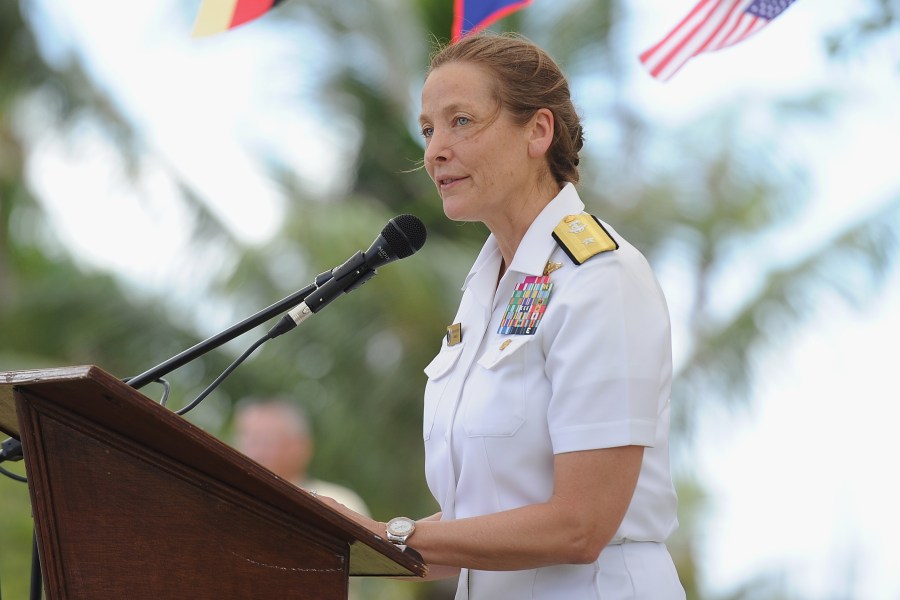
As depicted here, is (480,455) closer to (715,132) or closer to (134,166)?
(134,166)

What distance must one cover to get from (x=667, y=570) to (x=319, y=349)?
29.1ft

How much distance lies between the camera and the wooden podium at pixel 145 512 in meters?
1.74

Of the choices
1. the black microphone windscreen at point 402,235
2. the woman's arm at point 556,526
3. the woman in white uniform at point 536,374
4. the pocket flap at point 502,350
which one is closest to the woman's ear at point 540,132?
the woman in white uniform at point 536,374

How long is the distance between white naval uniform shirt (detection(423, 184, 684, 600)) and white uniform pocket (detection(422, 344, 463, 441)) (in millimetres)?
45

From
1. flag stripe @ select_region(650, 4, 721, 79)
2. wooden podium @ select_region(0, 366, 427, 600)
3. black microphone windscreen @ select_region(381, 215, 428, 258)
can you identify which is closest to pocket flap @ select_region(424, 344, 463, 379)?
black microphone windscreen @ select_region(381, 215, 428, 258)

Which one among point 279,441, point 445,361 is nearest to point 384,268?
point 279,441

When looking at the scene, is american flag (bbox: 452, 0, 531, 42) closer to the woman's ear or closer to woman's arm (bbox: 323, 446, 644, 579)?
the woman's ear

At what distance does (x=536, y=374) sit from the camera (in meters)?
2.18

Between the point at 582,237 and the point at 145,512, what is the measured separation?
0.97 metres

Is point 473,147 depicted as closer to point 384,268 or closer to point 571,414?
point 571,414

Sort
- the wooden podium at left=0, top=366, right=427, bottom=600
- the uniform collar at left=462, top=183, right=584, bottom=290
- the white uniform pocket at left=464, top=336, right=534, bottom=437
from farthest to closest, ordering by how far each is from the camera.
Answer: the uniform collar at left=462, top=183, right=584, bottom=290
the white uniform pocket at left=464, top=336, right=534, bottom=437
the wooden podium at left=0, top=366, right=427, bottom=600

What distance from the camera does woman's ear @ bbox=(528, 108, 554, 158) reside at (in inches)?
95.7

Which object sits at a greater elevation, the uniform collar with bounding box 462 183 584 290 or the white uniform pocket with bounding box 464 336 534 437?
the uniform collar with bounding box 462 183 584 290

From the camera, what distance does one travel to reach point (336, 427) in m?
10.8
